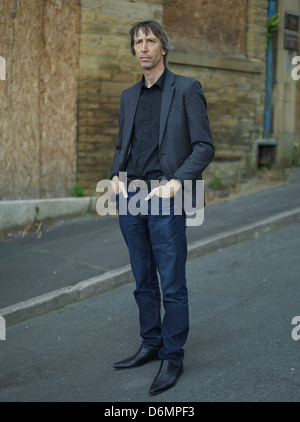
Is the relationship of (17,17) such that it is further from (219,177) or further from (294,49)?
(294,49)

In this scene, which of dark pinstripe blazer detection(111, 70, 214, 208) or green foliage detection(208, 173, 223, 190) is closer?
dark pinstripe blazer detection(111, 70, 214, 208)

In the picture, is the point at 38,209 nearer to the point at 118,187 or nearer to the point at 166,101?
the point at 118,187

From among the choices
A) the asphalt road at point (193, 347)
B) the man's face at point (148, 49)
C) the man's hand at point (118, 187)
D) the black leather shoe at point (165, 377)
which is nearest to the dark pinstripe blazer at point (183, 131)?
the man's face at point (148, 49)

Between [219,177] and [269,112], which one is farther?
[269,112]

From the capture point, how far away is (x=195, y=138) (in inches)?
132

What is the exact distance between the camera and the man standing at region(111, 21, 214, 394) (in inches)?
132

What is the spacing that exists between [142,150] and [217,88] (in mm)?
6327

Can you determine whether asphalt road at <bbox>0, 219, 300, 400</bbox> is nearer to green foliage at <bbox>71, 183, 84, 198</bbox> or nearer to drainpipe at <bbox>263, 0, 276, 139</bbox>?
green foliage at <bbox>71, 183, 84, 198</bbox>

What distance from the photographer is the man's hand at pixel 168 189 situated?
3307 millimetres

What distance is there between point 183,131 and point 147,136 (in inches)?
9.5

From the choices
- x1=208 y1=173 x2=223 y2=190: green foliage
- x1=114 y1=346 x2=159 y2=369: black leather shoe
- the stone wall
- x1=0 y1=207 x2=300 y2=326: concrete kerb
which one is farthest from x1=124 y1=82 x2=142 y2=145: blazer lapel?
x1=208 y1=173 x2=223 y2=190: green foliage

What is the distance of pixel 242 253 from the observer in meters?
6.44

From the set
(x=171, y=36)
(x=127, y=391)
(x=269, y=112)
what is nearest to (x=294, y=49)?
(x=269, y=112)

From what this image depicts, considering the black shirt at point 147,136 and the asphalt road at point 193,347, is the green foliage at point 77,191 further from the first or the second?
the black shirt at point 147,136
